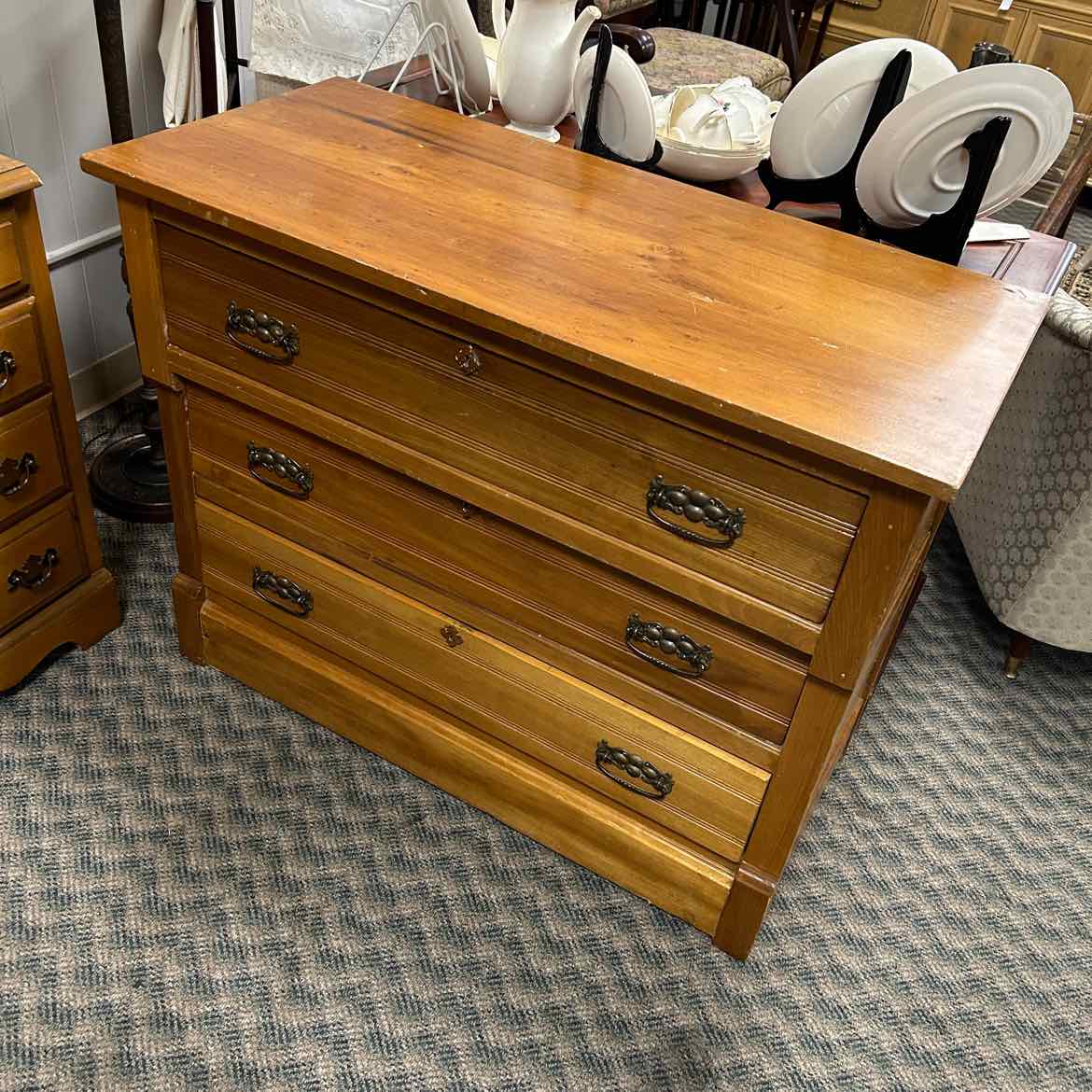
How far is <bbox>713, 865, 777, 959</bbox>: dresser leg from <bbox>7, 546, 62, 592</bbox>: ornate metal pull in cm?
118

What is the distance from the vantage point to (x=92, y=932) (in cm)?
145

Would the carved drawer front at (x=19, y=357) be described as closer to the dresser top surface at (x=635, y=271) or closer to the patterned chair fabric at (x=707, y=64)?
the dresser top surface at (x=635, y=271)

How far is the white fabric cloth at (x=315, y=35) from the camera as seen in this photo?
2326mm

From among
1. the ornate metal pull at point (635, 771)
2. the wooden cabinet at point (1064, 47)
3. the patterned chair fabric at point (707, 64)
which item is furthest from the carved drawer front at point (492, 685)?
the wooden cabinet at point (1064, 47)

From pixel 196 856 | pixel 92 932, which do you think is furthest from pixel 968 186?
pixel 92 932

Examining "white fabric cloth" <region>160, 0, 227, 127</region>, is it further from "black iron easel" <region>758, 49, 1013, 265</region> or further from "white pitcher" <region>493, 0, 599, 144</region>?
"black iron easel" <region>758, 49, 1013, 265</region>

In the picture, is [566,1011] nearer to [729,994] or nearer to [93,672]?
[729,994]

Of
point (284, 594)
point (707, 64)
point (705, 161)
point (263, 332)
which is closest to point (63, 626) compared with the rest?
point (284, 594)

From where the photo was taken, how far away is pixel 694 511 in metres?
1.19

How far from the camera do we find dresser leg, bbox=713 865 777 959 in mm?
1443

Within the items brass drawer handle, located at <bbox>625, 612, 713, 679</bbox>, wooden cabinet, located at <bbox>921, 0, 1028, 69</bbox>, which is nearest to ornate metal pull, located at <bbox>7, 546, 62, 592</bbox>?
brass drawer handle, located at <bbox>625, 612, 713, 679</bbox>

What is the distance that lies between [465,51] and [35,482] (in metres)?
0.97

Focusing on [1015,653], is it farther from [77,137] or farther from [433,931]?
[77,137]

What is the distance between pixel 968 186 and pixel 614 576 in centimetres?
69
